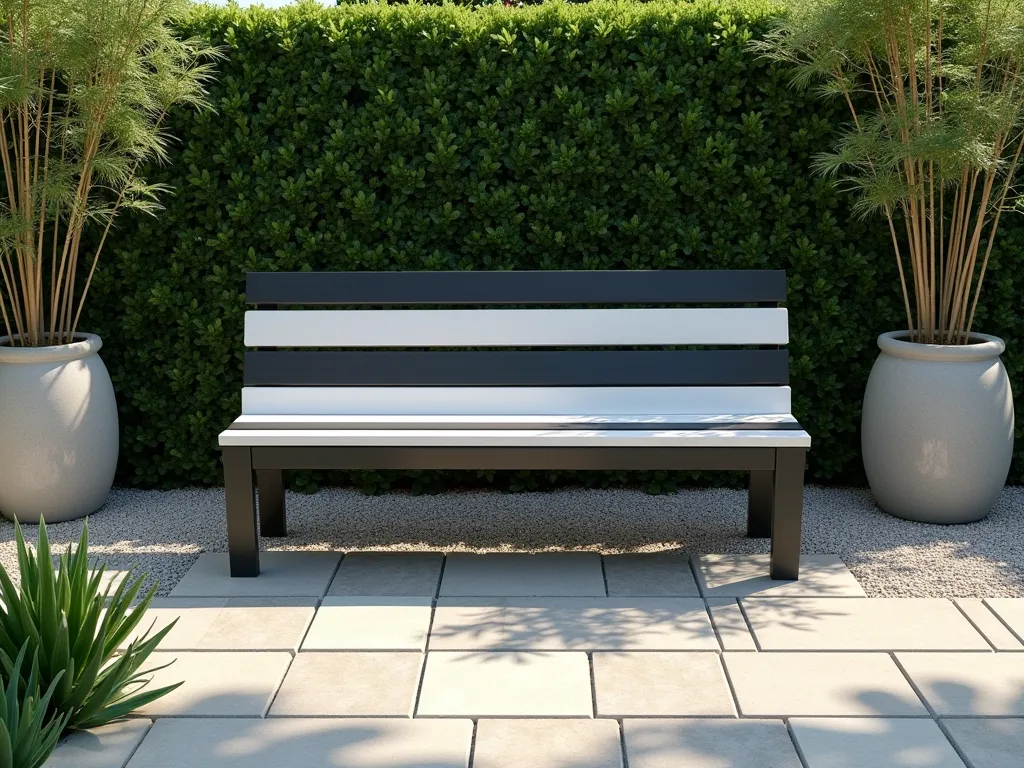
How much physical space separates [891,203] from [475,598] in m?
2.31

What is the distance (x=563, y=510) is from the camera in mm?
4859

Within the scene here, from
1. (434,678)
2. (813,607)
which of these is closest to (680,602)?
(813,607)

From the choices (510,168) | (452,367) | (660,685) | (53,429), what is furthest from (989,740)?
(53,429)

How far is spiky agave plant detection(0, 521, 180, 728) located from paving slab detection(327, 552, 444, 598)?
970mm

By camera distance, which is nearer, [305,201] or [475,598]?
[475,598]

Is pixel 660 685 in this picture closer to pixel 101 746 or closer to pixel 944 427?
pixel 101 746

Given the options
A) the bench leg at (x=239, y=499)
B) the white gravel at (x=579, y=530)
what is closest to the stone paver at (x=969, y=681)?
the white gravel at (x=579, y=530)

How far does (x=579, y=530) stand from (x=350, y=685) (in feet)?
5.31

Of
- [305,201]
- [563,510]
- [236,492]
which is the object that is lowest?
[563,510]

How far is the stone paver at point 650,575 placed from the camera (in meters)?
3.86

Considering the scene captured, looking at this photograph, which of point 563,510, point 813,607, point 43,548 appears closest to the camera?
point 43,548

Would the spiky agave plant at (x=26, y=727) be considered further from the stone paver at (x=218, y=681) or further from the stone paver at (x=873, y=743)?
A: the stone paver at (x=873, y=743)

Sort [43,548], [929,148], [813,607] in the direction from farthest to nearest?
[929,148] < [813,607] < [43,548]

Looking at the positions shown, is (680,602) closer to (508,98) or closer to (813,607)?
(813,607)
